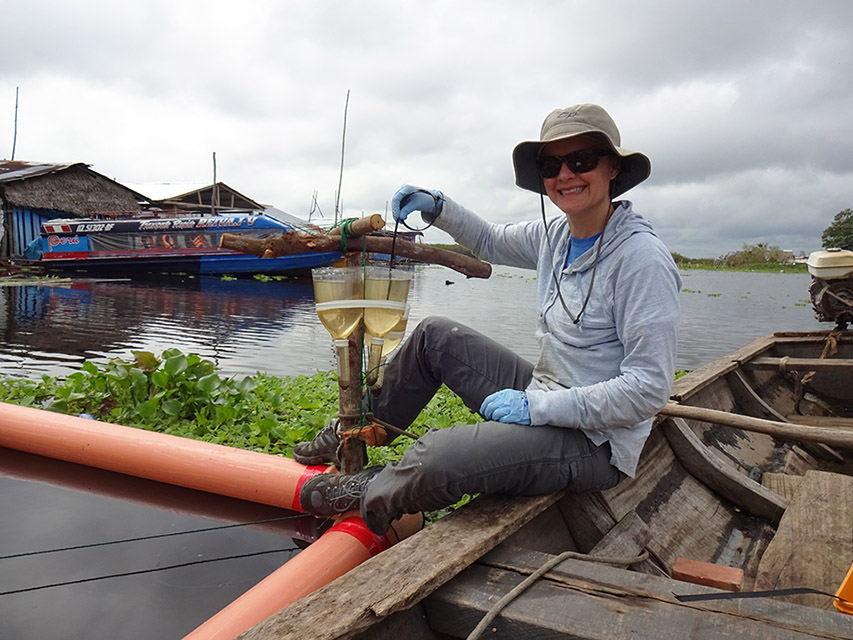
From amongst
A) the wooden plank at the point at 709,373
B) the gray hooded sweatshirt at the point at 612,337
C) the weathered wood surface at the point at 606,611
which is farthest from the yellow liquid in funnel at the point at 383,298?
the wooden plank at the point at 709,373

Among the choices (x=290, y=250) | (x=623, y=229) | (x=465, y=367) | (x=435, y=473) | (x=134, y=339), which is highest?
(x=623, y=229)

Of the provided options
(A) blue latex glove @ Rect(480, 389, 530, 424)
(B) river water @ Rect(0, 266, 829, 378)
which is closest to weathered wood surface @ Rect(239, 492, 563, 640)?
(A) blue latex glove @ Rect(480, 389, 530, 424)

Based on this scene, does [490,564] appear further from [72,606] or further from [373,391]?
[72,606]

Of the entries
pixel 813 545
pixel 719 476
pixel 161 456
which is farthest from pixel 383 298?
pixel 719 476

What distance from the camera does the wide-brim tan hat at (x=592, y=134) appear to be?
211 cm

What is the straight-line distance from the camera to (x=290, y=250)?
7.41 ft

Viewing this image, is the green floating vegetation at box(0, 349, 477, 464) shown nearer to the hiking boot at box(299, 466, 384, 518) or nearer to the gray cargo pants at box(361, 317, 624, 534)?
the hiking boot at box(299, 466, 384, 518)

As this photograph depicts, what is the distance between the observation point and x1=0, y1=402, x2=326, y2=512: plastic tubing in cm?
287

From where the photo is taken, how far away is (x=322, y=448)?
280cm

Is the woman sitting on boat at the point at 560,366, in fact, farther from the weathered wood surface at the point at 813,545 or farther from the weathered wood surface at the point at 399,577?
the weathered wood surface at the point at 813,545

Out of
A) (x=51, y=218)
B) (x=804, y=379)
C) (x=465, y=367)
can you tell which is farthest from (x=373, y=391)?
(x=51, y=218)

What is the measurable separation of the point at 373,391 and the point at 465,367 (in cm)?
41

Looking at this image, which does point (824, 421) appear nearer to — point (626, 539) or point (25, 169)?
point (626, 539)

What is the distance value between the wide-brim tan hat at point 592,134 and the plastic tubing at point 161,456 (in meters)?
1.75
